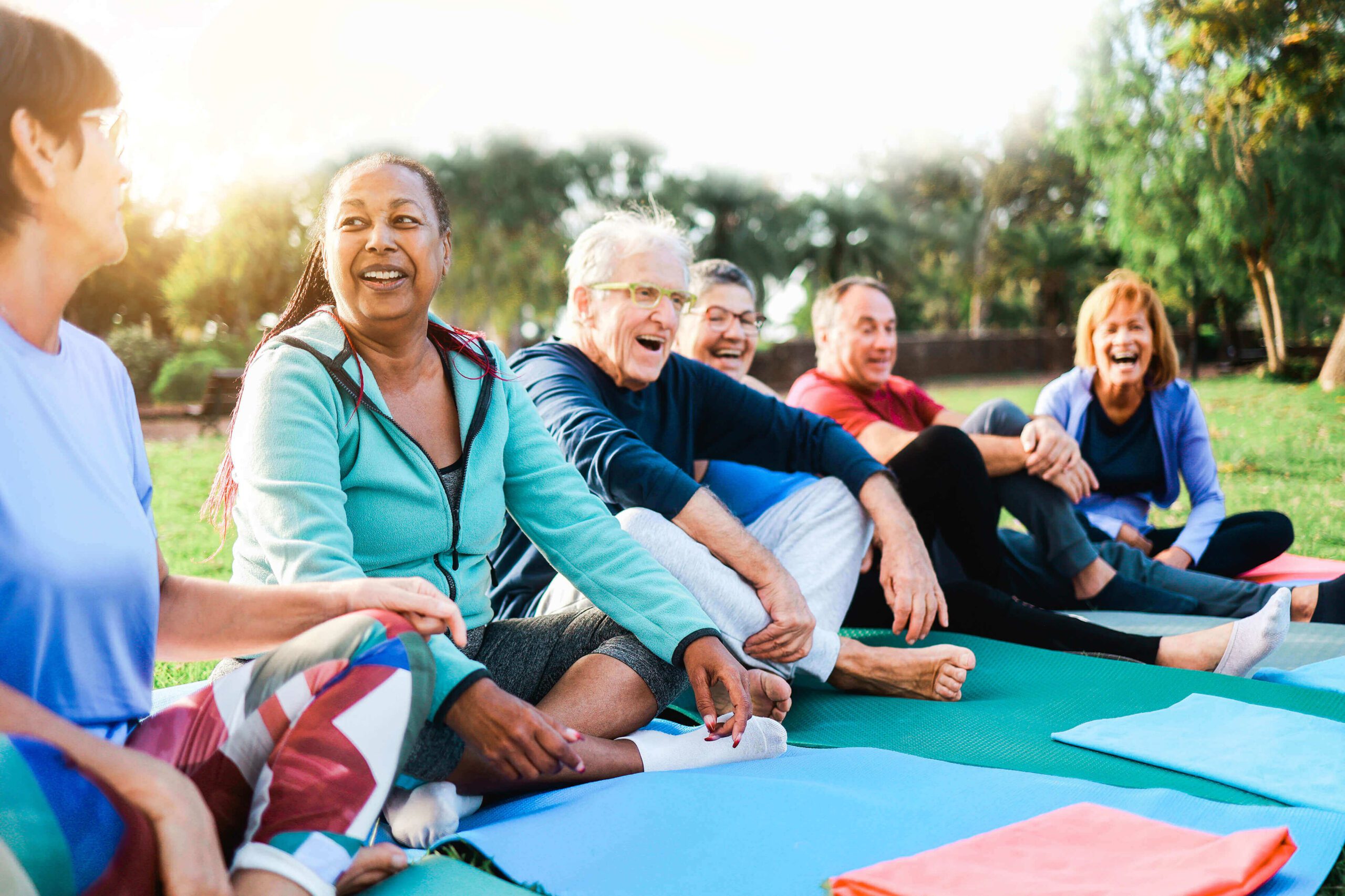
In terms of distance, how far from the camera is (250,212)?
18.5 meters

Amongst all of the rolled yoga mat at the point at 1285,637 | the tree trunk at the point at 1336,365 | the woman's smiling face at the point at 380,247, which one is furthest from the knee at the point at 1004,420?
the tree trunk at the point at 1336,365

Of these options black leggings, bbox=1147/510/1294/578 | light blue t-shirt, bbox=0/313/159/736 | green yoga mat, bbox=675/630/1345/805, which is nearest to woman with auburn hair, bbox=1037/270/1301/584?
black leggings, bbox=1147/510/1294/578

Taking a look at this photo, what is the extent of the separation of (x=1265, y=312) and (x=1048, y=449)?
11587 mm

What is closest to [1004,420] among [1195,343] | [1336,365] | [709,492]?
[709,492]

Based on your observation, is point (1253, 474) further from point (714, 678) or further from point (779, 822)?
point (779, 822)

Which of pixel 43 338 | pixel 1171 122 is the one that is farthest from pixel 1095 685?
pixel 1171 122

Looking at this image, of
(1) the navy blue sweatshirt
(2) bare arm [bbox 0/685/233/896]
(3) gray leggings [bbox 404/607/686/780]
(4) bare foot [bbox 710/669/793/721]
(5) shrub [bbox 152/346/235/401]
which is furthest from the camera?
(5) shrub [bbox 152/346/235/401]

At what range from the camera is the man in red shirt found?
357 cm

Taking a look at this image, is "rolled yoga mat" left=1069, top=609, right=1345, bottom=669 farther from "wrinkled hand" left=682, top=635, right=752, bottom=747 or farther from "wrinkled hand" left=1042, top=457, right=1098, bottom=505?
"wrinkled hand" left=682, top=635, right=752, bottom=747

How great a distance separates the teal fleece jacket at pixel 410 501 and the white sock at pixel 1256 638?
1.70 m

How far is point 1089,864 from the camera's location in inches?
69.9

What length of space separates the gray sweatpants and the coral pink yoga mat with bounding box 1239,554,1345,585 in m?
2.03

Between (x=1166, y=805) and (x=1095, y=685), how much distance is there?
0.88 m

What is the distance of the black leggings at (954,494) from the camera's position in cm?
353
